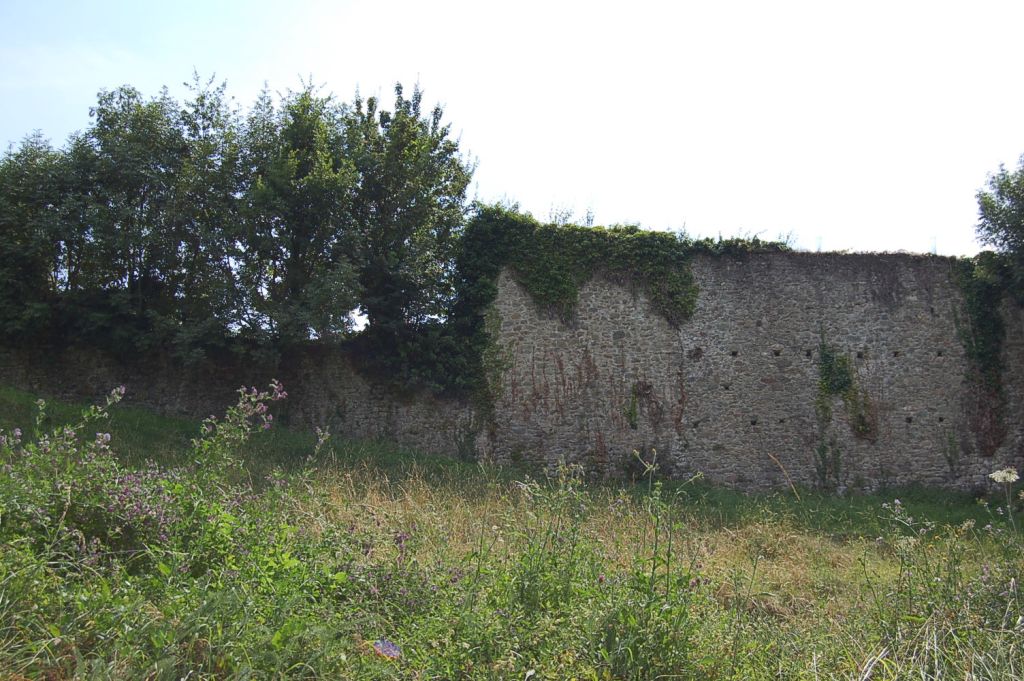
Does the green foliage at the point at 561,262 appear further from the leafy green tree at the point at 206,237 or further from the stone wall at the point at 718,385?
the leafy green tree at the point at 206,237

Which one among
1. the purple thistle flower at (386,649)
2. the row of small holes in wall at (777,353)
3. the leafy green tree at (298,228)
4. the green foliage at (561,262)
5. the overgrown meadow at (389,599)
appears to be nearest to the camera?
the overgrown meadow at (389,599)

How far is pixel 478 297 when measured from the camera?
13633 millimetres

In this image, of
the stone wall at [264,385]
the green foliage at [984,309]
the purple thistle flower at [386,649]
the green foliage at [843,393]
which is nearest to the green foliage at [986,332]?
the green foliage at [984,309]

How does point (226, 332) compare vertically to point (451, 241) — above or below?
below

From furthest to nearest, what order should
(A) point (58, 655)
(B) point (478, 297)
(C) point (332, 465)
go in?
(B) point (478, 297) → (C) point (332, 465) → (A) point (58, 655)

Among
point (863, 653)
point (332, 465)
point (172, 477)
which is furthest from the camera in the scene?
point (332, 465)

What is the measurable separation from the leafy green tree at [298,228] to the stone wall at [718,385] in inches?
58.1

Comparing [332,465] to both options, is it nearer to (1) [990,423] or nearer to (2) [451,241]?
(2) [451,241]

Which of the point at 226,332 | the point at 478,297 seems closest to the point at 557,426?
the point at 478,297

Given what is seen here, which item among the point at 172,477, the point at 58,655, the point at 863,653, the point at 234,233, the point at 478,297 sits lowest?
the point at 863,653

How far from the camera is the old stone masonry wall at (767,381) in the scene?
13.1 meters

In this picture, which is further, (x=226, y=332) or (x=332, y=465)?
(x=226, y=332)

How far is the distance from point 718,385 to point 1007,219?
21.7 feet

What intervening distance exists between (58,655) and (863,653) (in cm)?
399
